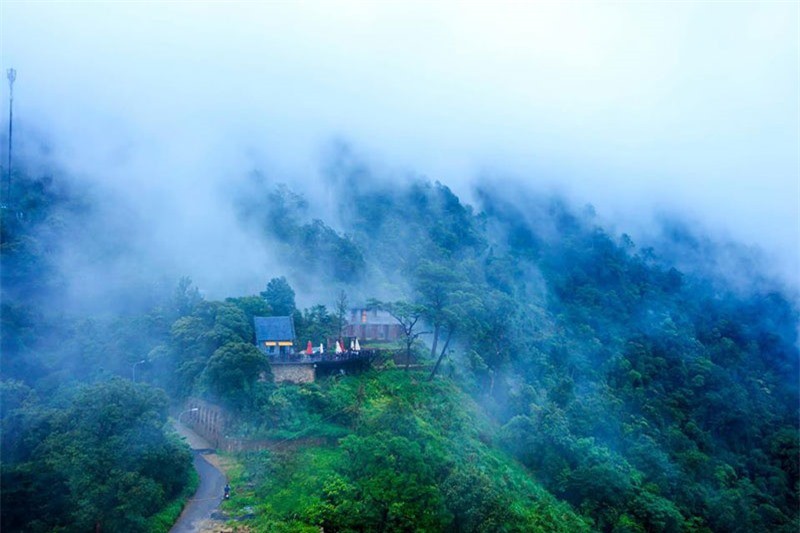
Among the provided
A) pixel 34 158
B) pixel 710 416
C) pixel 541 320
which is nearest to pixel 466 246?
pixel 541 320

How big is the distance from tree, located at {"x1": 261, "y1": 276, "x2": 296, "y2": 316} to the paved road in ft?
34.2

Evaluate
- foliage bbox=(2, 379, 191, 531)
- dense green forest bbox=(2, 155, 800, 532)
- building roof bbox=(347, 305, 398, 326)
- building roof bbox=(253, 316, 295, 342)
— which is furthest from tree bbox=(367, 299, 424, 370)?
foliage bbox=(2, 379, 191, 531)

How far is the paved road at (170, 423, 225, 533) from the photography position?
2484 cm

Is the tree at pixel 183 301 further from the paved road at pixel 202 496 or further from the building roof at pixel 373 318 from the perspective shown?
the building roof at pixel 373 318

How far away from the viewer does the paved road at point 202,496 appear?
24.8 meters

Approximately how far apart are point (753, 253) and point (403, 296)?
60212 mm

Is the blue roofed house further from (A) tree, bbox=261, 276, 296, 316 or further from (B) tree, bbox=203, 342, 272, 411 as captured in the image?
(B) tree, bbox=203, 342, 272, 411

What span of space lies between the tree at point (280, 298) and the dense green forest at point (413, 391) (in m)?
0.11

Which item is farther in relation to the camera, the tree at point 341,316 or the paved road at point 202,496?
the tree at point 341,316

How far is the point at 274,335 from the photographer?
1441 inches

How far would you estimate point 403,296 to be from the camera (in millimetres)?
47969

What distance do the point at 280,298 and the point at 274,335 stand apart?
443 cm

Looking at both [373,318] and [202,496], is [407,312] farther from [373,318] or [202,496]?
[202,496]

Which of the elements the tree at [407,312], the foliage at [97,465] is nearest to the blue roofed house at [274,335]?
the tree at [407,312]
